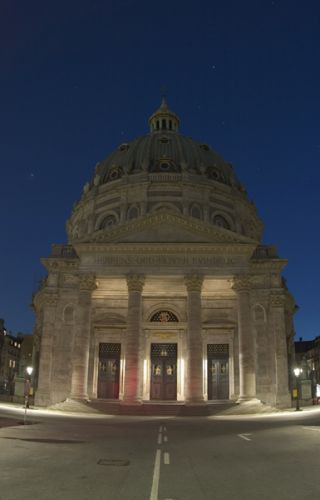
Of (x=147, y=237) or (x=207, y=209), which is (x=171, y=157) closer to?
(x=207, y=209)

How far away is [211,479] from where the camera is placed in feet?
31.1

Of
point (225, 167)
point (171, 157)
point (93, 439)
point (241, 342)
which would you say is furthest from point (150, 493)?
point (225, 167)

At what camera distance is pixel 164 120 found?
6919 cm

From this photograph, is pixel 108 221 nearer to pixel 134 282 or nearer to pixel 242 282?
pixel 134 282

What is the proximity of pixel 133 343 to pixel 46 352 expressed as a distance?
9752mm

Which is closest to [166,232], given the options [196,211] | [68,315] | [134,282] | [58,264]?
[134,282]

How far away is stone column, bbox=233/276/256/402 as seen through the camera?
112 ft

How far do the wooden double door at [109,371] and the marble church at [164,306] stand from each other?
9cm

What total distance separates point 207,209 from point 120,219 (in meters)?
9.57

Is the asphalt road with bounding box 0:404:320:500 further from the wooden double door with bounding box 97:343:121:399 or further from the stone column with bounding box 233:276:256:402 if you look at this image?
the wooden double door with bounding box 97:343:121:399

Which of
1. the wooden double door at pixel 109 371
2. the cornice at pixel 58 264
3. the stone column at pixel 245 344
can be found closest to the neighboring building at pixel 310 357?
the wooden double door at pixel 109 371

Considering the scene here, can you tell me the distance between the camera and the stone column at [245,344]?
112 feet

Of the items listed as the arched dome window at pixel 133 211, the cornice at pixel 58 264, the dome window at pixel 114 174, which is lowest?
the cornice at pixel 58 264

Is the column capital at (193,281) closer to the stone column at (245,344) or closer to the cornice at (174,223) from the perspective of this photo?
the stone column at (245,344)
